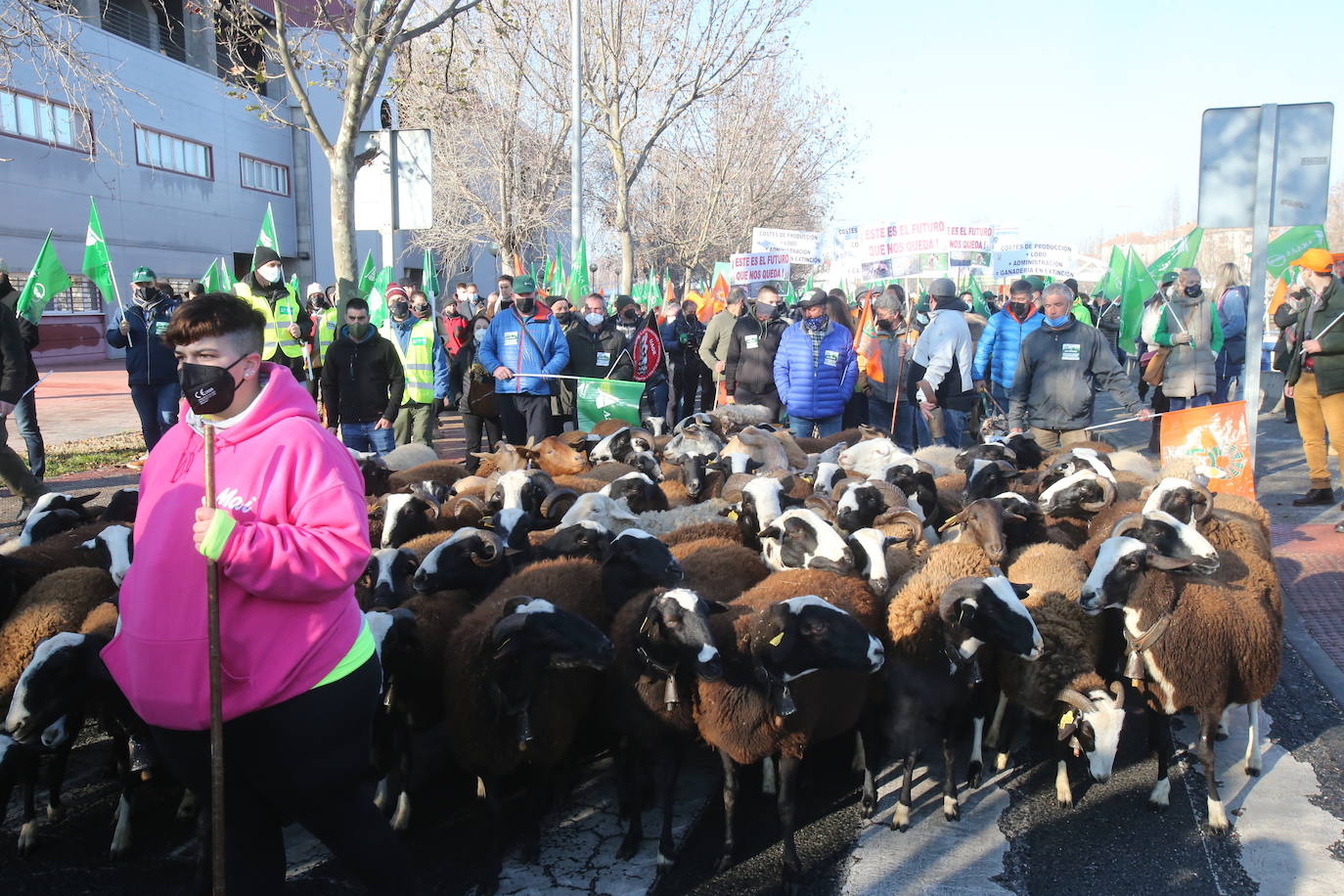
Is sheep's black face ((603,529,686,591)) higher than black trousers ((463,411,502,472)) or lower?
higher

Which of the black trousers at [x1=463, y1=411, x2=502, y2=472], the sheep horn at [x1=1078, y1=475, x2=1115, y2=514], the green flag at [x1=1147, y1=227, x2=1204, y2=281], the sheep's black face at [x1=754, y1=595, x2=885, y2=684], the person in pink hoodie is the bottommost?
the black trousers at [x1=463, y1=411, x2=502, y2=472]

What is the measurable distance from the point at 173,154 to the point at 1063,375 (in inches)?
1244

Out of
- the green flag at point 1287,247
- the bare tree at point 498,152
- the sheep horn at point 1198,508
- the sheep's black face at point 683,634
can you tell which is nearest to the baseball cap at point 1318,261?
the sheep horn at point 1198,508

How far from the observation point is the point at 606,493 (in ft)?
23.0

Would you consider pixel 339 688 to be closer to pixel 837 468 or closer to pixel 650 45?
pixel 837 468

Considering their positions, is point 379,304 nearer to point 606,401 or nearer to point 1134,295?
point 606,401

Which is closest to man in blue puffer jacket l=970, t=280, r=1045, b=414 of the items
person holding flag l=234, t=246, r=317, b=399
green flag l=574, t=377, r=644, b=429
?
green flag l=574, t=377, r=644, b=429

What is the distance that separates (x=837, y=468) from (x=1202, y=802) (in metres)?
3.54

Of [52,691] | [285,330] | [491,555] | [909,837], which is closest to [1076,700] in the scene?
[909,837]

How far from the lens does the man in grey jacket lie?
8602mm

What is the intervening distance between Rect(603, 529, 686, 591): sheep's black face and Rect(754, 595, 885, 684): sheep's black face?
91 centimetres

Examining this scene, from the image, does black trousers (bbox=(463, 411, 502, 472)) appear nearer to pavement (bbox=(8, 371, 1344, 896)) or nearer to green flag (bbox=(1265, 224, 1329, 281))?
pavement (bbox=(8, 371, 1344, 896))

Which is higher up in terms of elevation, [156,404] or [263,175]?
[263,175]

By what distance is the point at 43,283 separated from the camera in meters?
12.0
